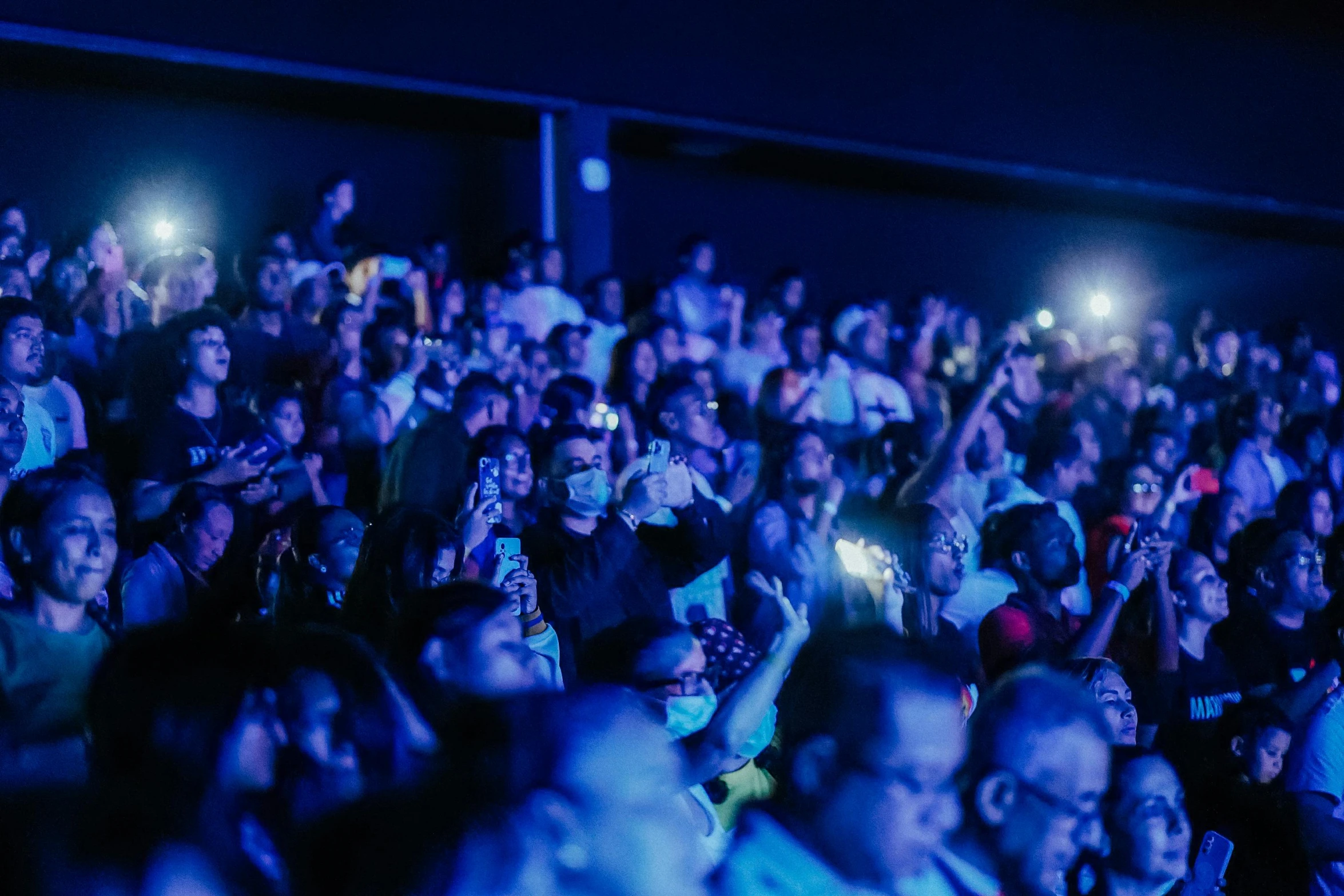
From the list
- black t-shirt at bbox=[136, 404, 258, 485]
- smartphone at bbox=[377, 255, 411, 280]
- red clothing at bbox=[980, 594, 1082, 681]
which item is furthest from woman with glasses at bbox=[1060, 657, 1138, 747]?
smartphone at bbox=[377, 255, 411, 280]

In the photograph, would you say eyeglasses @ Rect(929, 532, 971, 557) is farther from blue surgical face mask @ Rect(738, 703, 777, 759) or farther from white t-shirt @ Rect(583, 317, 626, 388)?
white t-shirt @ Rect(583, 317, 626, 388)

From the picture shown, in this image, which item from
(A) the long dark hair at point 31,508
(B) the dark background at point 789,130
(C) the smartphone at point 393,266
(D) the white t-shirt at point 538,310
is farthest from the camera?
(B) the dark background at point 789,130

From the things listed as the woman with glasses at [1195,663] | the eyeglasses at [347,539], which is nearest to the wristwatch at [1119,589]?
the woman with glasses at [1195,663]

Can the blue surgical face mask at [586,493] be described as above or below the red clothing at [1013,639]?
above

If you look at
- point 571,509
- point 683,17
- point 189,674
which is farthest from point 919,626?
point 683,17

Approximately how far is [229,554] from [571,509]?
3.23 feet

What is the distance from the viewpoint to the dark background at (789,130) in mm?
8578

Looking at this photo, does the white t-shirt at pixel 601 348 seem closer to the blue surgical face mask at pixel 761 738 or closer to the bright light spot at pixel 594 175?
the bright light spot at pixel 594 175

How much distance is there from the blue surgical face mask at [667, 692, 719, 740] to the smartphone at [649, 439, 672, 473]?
51.6 inches

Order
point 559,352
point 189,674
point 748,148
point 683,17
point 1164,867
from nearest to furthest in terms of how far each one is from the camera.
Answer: point 189,674, point 1164,867, point 559,352, point 683,17, point 748,148

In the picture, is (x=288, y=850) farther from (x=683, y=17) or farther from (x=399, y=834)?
(x=683, y=17)

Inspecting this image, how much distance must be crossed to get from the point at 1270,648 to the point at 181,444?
12.1 feet

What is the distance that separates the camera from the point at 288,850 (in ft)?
6.91

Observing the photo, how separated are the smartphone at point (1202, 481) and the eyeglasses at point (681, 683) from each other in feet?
13.5
